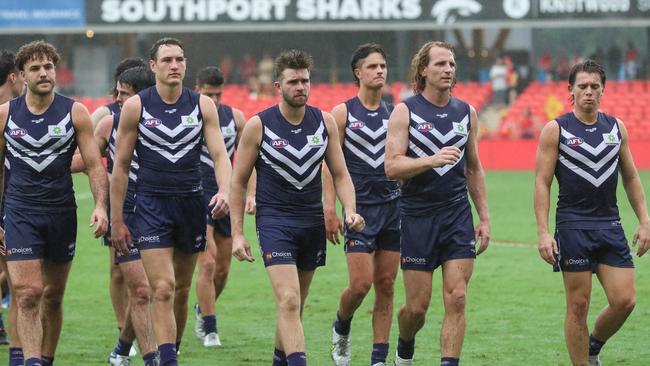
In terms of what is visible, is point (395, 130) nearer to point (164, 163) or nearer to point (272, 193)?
point (272, 193)

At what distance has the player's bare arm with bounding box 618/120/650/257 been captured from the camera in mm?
9195

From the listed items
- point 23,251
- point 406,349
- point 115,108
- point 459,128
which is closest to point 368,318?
point 406,349

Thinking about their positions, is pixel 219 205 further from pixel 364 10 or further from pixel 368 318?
pixel 364 10

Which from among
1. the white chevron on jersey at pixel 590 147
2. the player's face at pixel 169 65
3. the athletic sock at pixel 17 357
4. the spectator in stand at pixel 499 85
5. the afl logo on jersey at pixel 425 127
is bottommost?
the spectator in stand at pixel 499 85

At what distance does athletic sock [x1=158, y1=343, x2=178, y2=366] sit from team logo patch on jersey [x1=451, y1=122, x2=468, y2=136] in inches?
98.6

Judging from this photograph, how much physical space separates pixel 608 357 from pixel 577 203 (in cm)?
194

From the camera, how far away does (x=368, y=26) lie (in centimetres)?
3697

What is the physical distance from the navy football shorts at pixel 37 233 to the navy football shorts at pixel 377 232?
2.22 m

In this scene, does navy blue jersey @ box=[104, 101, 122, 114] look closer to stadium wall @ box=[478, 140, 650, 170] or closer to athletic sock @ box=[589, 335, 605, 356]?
athletic sock @ box=[589, 335, 605, 356]

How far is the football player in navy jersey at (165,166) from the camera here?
360 inches

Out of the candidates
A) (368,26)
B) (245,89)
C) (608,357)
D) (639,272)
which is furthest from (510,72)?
(608,357)

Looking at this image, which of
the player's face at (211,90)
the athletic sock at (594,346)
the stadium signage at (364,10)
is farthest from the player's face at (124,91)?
the stadium signage at (364,10)

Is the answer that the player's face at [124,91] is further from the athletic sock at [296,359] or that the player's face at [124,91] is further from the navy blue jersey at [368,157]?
the athletic sock at [296,359]

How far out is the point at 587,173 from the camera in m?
9.05
